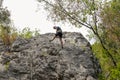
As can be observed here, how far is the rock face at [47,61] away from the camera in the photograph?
2314cm

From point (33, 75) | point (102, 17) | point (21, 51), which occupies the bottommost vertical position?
point (33, 75)

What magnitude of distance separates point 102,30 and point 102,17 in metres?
1.83

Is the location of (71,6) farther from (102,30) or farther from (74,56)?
(74,56)

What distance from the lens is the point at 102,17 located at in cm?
3553

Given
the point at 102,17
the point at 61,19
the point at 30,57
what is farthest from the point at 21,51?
the point at 102,17

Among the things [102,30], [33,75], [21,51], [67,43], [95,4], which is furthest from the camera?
[102,30]

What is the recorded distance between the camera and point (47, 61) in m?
24.1

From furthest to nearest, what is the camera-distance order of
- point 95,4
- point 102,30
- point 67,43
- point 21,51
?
point 102,30 < point 95,4 < point 67,43 < point 21,51

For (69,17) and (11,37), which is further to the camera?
(69,17)

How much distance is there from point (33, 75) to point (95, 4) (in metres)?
13.8

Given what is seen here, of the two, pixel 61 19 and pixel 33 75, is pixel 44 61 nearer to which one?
pixel 33 75

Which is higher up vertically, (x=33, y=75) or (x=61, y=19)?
(x=61, y=19)

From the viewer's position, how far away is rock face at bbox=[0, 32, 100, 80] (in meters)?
23.1

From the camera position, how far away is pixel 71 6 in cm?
3491
